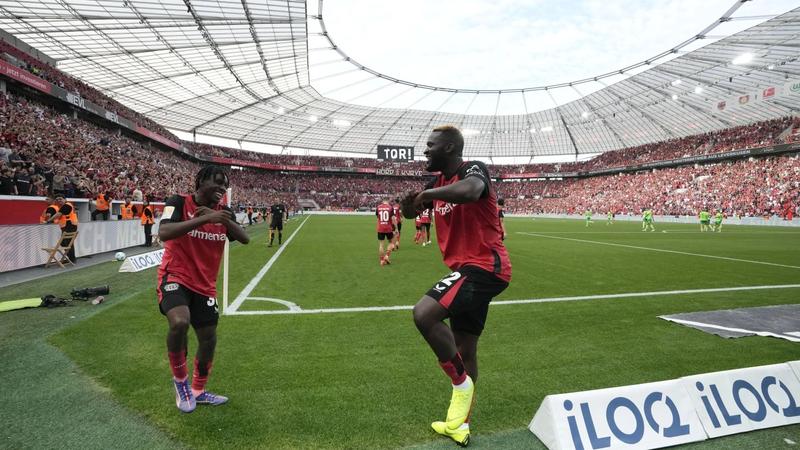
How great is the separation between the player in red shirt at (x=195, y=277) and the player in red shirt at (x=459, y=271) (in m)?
1.64

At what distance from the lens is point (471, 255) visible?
9.45 feet

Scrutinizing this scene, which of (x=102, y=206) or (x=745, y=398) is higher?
(x=102, y=206)

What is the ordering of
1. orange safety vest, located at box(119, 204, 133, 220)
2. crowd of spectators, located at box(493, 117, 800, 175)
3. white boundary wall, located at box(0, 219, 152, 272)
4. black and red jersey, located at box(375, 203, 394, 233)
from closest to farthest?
white boundary wall, located at box(0, 219, 152, 272) < black and red jersey, located at box(375, 203, 394, 233) < orange safety vest, located at box(119, 204, 133, 220) < crowd of spectators, located at box(493, 117, 800, 175)

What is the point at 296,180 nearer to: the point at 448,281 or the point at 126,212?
the point at 126,212

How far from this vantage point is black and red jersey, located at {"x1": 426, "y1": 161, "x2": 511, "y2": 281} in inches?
111

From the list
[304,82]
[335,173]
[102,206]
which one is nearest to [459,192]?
[102,206]

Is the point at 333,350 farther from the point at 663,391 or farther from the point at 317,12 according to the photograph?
the point at 317,12

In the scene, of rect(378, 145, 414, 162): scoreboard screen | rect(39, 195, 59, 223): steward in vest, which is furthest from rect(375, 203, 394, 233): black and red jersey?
rect(378, 145, 414, 162): scoreboard screen

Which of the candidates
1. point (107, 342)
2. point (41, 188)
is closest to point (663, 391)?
point (107, 342)

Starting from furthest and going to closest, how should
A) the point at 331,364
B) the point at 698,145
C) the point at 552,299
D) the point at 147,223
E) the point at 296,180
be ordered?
the point at 296,180
the point at 698,145
the point at 147,223
the point at 552,299
the point at 331,364

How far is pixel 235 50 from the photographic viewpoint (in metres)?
34.1

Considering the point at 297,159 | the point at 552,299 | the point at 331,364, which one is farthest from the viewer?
the point at 297,159

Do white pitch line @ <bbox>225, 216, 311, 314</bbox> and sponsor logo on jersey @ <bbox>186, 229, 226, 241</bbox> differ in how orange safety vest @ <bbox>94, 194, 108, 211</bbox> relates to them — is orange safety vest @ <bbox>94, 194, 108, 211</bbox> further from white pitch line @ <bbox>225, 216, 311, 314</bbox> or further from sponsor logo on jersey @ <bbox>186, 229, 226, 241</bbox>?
sponsor logo on jersey @ <bbox>186, 229, 226, 241</bbox>

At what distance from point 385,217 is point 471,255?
936 cm
